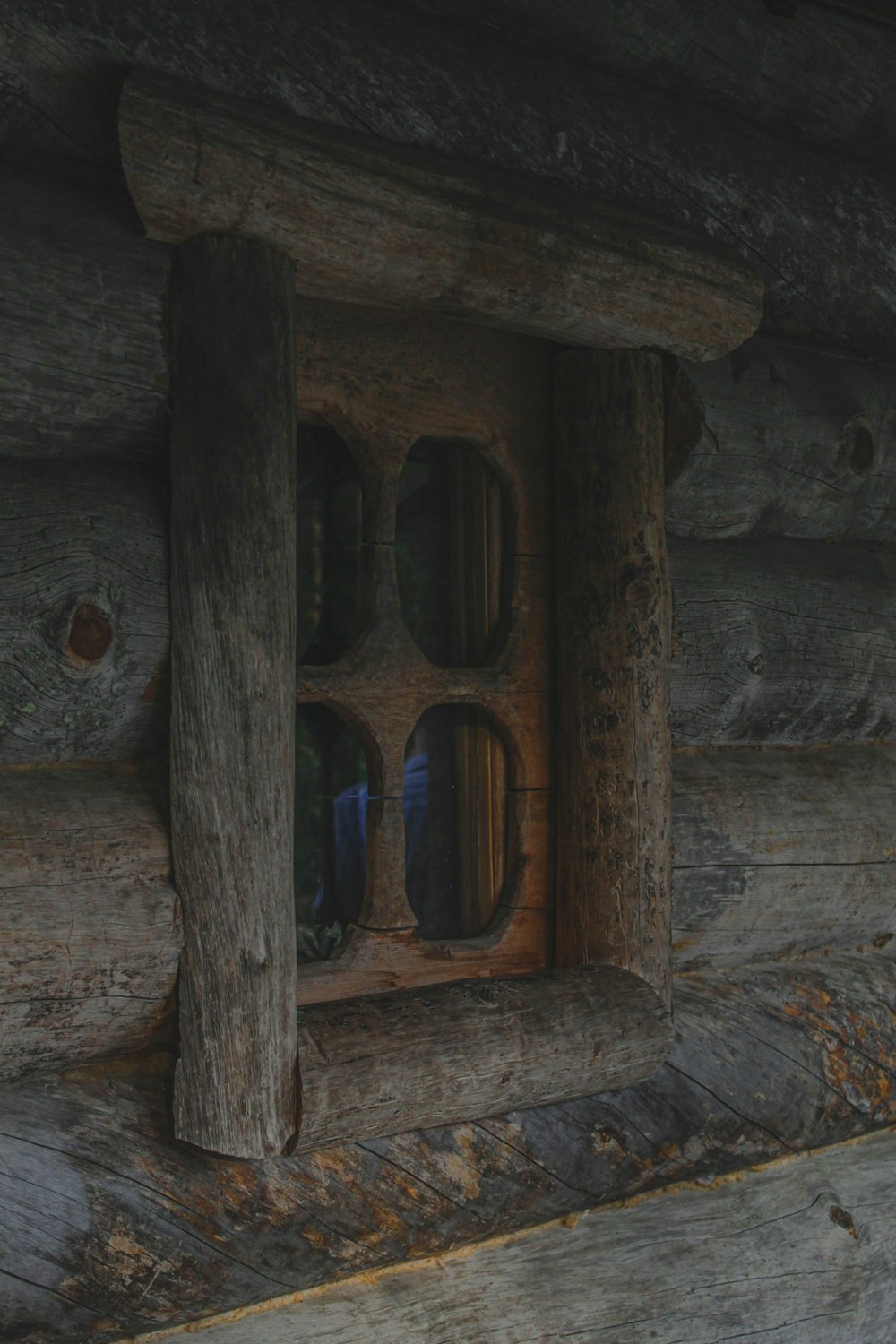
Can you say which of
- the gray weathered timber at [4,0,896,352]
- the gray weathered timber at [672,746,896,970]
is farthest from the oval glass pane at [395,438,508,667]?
the gray weathered timber at [4,0,896,352]

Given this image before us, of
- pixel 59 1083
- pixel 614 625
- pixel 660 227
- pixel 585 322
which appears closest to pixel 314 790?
pixel 614 625

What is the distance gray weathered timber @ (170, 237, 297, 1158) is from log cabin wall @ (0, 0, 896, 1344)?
0.05 m

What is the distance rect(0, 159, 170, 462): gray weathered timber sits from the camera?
1.71 meters

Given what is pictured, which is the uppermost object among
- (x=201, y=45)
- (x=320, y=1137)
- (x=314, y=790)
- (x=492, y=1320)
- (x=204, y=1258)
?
(x=201, y=45)

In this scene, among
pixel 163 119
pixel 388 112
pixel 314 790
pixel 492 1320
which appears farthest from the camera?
pixel 314 790

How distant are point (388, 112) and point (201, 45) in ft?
0.99

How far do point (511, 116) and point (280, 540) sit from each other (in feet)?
2.69

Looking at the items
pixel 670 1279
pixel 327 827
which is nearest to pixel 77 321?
pixel 327 827

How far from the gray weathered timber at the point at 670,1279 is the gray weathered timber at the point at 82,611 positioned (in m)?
0.90

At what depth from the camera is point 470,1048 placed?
78.4 inches

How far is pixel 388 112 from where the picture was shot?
195 centimetres

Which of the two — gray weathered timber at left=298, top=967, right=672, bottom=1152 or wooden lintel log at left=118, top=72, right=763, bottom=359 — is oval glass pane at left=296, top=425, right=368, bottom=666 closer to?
wooden lintel log at left=118, top=72, right=763, bottom=359

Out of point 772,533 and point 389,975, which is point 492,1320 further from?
point 772,533

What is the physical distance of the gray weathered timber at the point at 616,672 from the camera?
226 cm
